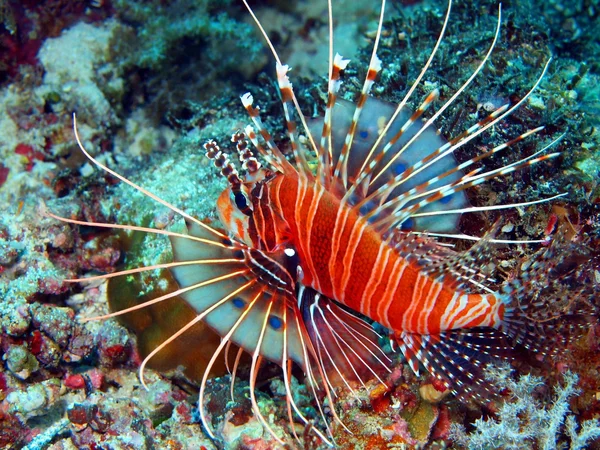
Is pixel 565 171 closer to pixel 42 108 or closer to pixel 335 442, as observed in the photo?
pixel 335 442

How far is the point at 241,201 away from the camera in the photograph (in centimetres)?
304

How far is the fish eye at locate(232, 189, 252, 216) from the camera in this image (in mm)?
3004

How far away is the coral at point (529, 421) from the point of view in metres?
2.85

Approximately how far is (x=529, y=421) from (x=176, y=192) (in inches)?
135

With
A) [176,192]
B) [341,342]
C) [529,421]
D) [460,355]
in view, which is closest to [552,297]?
[460,355]

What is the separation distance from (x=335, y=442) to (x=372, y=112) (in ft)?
7.58

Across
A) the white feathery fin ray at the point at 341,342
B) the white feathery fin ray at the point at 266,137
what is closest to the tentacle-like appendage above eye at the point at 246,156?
the white feathery fin ray at the point at 266,137

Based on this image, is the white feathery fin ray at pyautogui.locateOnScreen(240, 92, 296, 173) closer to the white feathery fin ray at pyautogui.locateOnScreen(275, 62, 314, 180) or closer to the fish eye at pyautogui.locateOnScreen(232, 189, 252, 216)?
the white feathery fin ray at pyautogui.locateOnScreen(275, 62, 314, 180)

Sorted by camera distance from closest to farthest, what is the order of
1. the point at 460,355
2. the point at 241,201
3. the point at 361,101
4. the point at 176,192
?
the point at 361,101 → the point at 460,355 → the point at 241,201 → the point at 176,192

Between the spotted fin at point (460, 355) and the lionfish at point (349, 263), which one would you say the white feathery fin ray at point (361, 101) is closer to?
the lionfish at point (349, 263)

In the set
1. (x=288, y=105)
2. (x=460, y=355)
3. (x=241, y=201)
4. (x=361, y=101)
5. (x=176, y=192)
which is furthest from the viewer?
(x=176, y=192)

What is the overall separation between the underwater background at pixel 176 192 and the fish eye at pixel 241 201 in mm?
958

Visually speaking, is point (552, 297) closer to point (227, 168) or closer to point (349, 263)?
point (349, 263)

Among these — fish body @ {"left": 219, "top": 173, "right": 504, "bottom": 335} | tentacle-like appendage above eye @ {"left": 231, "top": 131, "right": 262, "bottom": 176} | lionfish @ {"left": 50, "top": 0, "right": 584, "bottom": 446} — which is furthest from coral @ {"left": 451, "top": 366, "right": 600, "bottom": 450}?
tentacle-like appendage above eye @ {"left": 231, "top": 131, "right": 262, "bottom": 176}
